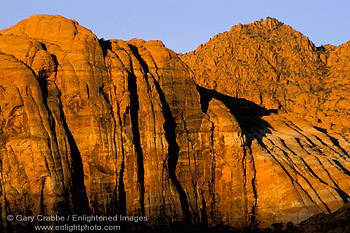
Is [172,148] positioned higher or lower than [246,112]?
lower

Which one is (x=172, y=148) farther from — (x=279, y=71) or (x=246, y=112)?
(x=279, y=71)

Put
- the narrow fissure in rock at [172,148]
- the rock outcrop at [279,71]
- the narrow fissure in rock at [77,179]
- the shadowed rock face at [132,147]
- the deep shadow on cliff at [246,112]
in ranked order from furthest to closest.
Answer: the rock outcrop at [279,71]
the deep shadow on cliff at [246,112]
the narrow fissure in rock at [172,148]
the narrow fissure in rock at [77,179]
the shadowed rock face at [132,147]

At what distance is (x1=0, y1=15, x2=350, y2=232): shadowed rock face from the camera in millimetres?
43969

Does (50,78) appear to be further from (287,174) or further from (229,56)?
(229,56)

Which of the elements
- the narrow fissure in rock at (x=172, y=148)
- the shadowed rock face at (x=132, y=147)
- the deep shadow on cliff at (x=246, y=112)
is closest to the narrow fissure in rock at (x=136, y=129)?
the shadowed rock face at (x=132, y=147)

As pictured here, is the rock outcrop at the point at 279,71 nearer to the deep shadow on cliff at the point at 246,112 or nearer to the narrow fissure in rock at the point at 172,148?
the deep shadow on cliff at the point at 246,112

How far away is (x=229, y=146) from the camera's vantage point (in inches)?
2165

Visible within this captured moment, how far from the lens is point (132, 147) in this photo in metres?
48.8

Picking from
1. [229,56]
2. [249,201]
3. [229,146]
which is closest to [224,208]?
[249,201]

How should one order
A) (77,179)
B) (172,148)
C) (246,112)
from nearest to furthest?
(77,179)
(172,148)
(246,112)

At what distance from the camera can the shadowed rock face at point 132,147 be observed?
44.0 metres

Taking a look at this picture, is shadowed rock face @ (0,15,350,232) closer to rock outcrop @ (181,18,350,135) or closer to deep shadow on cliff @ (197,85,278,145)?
deep shadow on cliff @ (197,85,278,145)

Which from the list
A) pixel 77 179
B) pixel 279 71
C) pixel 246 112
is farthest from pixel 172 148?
pixel 279 71

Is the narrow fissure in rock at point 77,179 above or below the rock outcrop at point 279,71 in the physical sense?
below
